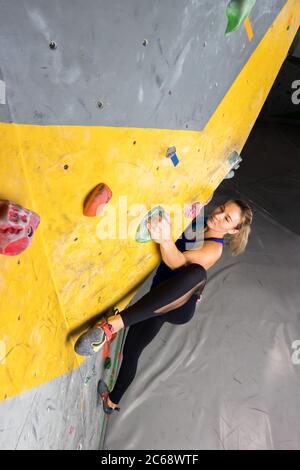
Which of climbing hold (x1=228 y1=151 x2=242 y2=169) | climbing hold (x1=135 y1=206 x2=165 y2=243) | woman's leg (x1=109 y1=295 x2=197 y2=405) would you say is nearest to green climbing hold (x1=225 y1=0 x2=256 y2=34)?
climbing hold (x1=135 y1=206 x2=165 y2=243)

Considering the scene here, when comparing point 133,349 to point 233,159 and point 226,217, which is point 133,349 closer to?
point 226,217

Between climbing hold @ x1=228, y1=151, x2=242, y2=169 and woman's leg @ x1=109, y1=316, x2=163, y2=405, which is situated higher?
climbing hold @ x1=228, y1=151, x2=242, y2=169

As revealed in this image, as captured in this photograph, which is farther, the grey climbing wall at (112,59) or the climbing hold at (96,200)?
the climbing hold at (96,200)

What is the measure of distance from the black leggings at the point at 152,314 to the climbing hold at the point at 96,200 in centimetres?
52

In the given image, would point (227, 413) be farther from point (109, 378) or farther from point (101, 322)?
point (101, 322)

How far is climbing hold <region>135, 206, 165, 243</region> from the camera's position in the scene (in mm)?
1065

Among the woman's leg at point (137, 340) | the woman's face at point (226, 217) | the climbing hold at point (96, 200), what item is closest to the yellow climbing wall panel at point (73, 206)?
the climbing hold at point (96, 200)

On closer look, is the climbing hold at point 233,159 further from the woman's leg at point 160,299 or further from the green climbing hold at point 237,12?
the green climbing hold at point 237,12

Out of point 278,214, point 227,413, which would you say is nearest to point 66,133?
point 227,413

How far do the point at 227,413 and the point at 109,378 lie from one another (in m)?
0.60

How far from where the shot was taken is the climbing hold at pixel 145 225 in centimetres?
107

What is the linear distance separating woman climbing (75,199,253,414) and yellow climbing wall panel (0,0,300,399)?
6 cm

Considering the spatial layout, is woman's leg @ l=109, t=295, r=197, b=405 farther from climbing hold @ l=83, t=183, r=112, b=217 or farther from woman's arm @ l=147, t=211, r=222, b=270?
climbing hold @ l=83, t=183, r=112, b=217
